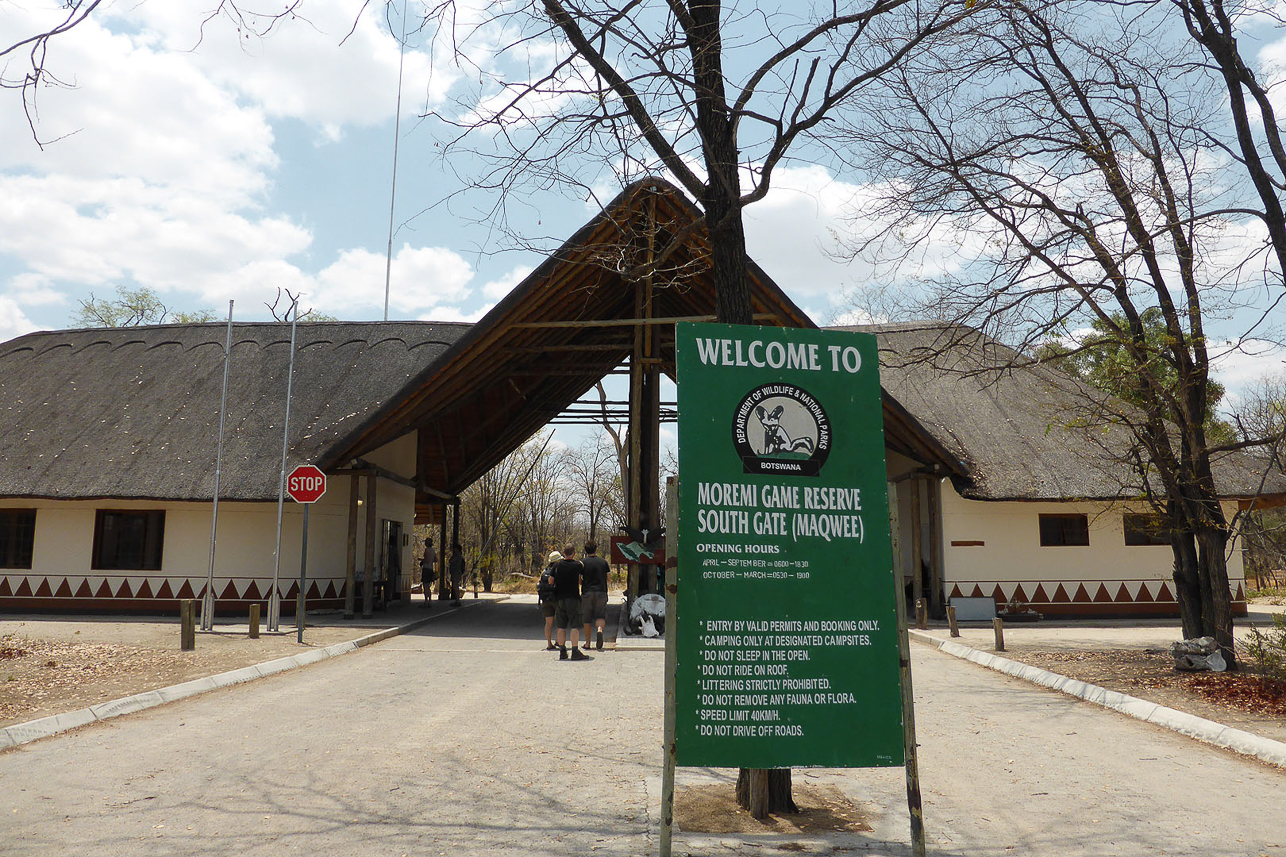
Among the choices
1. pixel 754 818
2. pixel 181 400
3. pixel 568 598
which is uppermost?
pixel 181 400

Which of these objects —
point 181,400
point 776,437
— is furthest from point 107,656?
point 181,400

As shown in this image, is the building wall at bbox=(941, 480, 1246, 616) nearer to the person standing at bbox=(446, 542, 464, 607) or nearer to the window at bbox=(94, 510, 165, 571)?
the person standing at bbox=(446, 542, 464, 607)

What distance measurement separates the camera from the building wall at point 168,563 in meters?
20.5

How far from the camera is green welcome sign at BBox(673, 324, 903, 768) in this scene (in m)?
4.72

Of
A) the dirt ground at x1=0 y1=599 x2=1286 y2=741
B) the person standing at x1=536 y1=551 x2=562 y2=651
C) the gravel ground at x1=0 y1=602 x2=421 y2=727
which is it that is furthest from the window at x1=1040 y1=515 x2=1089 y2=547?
the gravel ground at x1=0 y1=602 x2=421 y2=727

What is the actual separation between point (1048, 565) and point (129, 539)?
21.4m

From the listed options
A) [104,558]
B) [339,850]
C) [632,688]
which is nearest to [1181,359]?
[632,688]

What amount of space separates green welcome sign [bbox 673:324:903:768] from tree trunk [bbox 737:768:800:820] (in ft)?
2.78

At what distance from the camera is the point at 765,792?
5457mm

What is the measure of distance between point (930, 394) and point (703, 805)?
66.4 feet

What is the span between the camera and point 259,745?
7.40 metres

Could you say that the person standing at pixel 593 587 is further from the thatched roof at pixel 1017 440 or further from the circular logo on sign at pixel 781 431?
the circular logo on sign at pixel 781 431

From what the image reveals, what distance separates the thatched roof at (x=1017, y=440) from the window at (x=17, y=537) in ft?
65.0

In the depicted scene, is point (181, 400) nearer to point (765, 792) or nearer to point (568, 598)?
point (568, 598)
